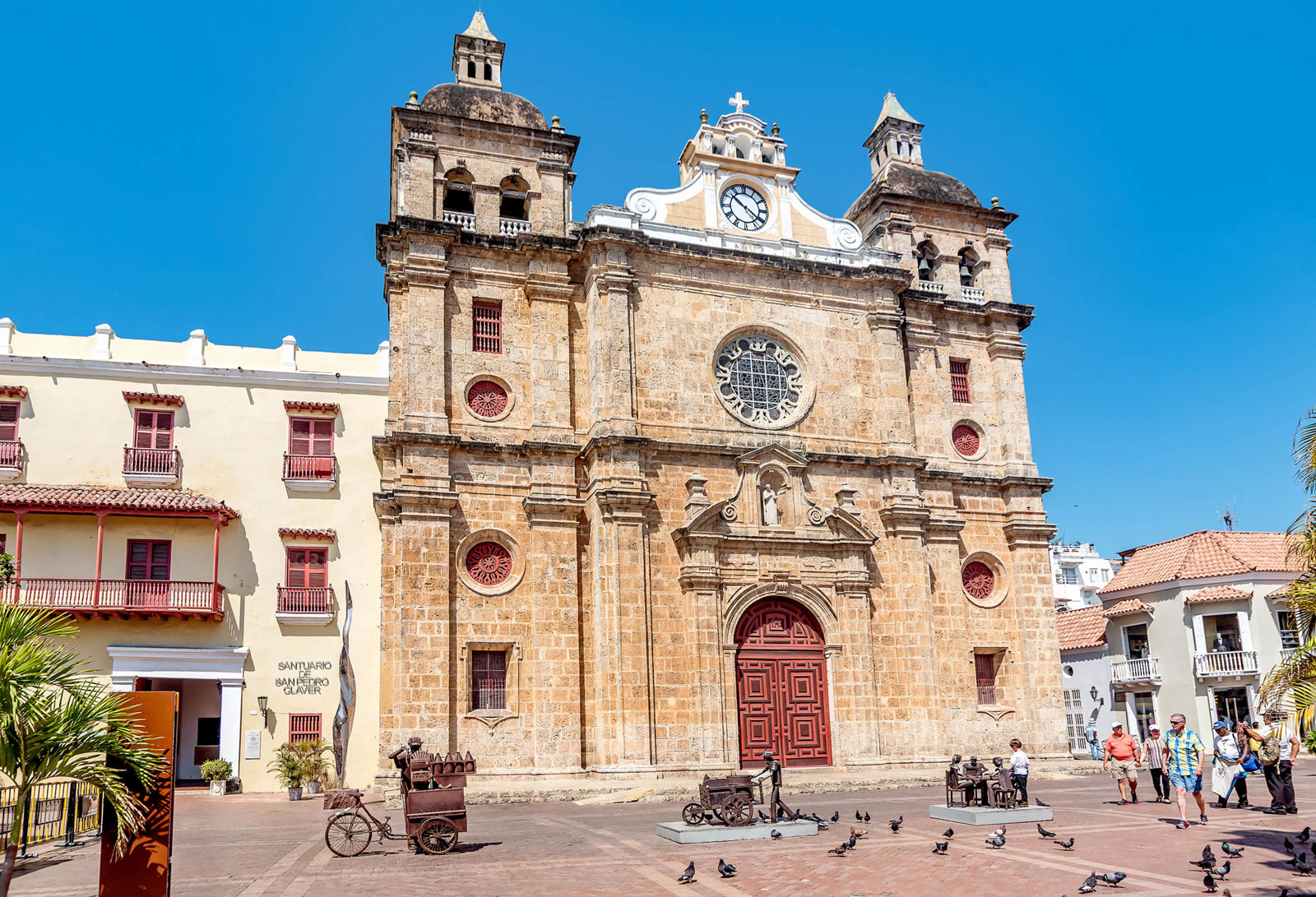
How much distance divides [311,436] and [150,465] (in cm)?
385

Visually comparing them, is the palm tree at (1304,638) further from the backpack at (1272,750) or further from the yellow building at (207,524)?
the yellow building at (207,524)

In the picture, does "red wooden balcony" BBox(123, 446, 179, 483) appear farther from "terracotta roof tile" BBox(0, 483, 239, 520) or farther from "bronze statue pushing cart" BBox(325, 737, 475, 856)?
"bronze statue pushing cart" BBox(325, 737, 475, 856)

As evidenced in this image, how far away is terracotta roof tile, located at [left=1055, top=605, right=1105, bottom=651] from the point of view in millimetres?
38156

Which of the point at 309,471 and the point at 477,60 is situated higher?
the point at 477,60

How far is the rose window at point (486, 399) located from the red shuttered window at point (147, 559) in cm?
821

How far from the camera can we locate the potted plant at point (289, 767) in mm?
23547

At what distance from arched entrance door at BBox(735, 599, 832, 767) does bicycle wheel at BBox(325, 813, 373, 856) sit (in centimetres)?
1117

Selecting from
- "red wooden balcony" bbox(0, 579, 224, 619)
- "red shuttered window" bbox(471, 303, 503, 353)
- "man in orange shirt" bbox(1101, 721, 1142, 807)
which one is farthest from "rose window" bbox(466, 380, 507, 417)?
"man in orange shirt" bbox(1101, 721, 1142, 807)

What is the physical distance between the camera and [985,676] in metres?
27.5

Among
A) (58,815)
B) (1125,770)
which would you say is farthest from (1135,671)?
(58,815)

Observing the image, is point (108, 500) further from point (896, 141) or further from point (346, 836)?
point (896, 141)

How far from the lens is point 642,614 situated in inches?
910

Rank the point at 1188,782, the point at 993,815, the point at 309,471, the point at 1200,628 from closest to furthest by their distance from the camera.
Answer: the point at 1188,782 → the point at 993,815 → the point at 309,471 → the point at 1200,628

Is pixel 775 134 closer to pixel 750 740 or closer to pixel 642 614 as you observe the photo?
pixel 642 614
